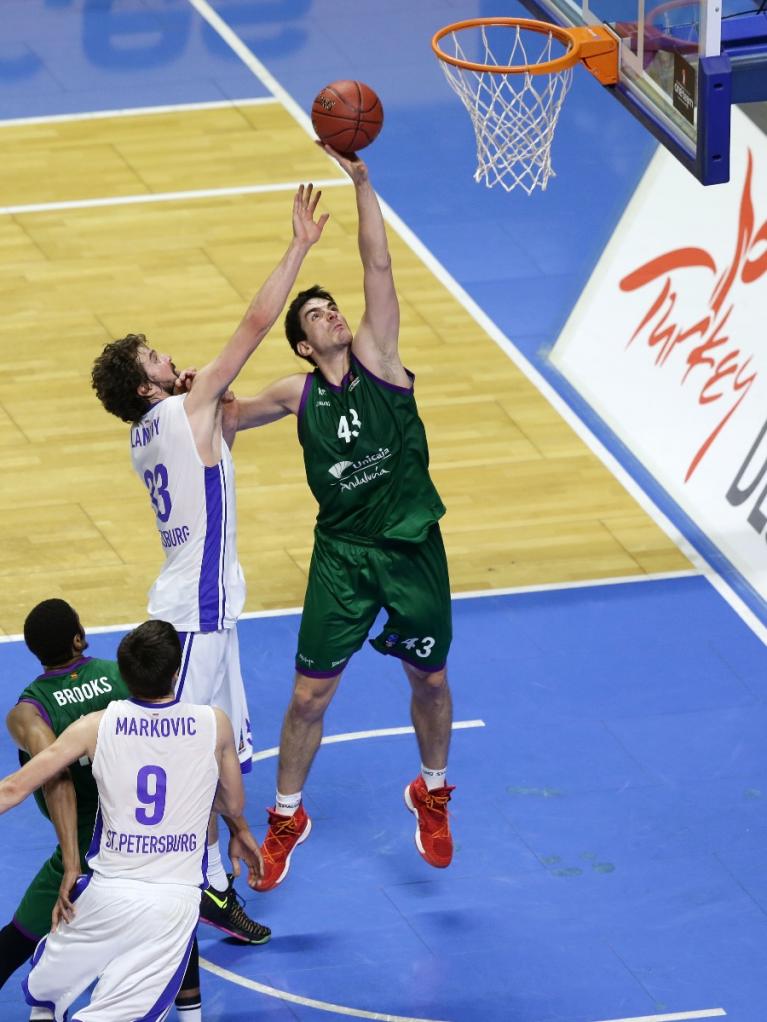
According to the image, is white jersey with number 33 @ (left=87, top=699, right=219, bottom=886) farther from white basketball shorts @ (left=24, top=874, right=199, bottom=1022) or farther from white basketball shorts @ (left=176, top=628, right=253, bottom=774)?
white basketball shorts @ (left=176, top=628, right=253, bottom=774)

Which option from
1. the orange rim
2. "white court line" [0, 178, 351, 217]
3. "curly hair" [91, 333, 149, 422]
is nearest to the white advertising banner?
"white court line" [0, 178, 351, 217]

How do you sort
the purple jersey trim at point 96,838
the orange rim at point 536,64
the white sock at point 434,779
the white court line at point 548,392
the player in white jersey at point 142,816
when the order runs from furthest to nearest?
the white court line at point 548,392, the orange rim at point 536,64, the white sock at point 434,779, the purple jersey trim at point 96,838, the player in white jersey at point 142,816

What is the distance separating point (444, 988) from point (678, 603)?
360 cm

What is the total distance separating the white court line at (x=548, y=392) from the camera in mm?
11891

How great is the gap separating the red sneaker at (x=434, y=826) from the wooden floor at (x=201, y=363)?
2518 mm

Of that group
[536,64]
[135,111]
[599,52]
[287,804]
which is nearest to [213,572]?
[287,804]

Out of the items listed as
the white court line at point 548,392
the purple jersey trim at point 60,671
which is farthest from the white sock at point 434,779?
the white court line at point 548,392

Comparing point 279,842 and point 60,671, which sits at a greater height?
point 60,671

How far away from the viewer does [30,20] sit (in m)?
20.0

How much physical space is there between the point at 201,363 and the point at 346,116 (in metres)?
5.16

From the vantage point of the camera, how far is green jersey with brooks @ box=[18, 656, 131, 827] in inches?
310

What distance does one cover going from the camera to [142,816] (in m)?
7.32

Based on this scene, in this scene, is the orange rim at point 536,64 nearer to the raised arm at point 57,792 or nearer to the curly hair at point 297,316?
the curly hair at point 297,316

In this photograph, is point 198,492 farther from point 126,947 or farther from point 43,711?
point 126,947
